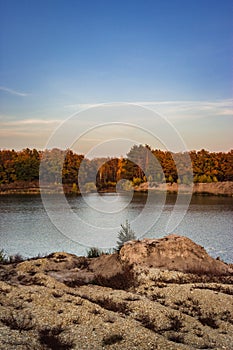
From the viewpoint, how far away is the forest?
8519 centimetres

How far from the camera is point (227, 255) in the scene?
1984 centimetres

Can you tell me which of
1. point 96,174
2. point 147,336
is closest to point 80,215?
point 147,336

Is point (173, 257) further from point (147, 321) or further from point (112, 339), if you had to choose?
point (112, 339)

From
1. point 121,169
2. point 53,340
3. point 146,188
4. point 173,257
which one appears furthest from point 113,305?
point 121,169

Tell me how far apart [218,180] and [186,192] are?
11.7 m

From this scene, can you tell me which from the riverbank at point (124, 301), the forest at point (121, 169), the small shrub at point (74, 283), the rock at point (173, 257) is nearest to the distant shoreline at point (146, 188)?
the forest at point (121, 169)

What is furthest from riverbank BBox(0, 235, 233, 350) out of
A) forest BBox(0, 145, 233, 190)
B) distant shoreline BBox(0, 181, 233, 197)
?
forest BBox(0, 145, 233, 190)

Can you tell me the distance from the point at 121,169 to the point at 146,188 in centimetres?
746

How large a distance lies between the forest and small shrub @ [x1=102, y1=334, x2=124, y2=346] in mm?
75686

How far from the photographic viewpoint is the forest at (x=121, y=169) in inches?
3354

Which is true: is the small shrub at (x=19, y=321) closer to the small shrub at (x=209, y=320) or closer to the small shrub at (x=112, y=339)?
the small shrub at (x=112, y=339)

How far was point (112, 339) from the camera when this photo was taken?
6.79m

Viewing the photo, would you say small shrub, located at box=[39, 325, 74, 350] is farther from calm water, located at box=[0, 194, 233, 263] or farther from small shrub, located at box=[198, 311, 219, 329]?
calm water, located at box=[0, 194, 233, 263]

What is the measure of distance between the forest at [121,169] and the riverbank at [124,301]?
6956 cm
